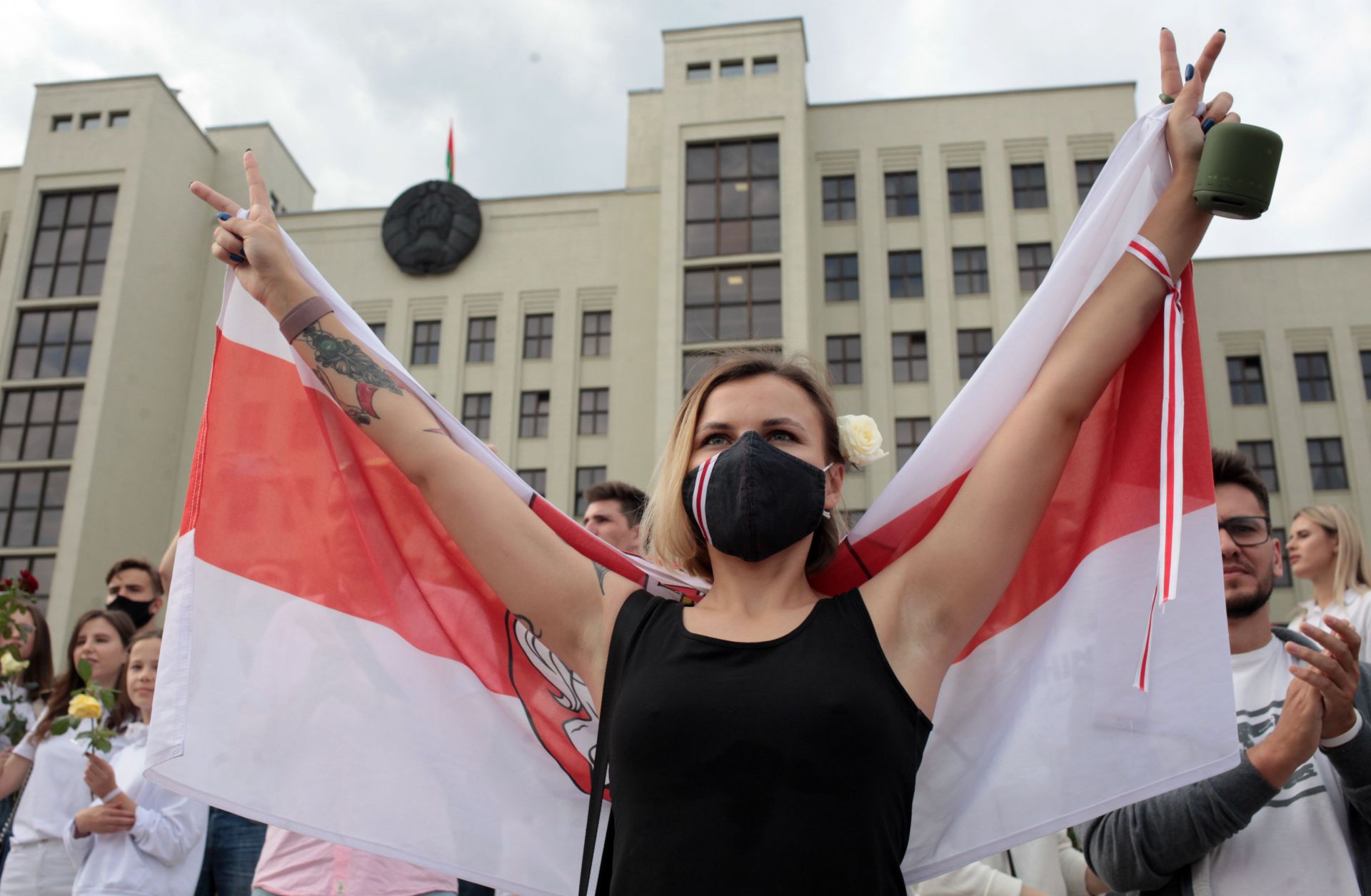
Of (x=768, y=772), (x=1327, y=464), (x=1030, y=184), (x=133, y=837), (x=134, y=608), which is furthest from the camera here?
(x=1030, y=184)

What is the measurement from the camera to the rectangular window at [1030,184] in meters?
30.0

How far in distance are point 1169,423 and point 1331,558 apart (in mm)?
4317

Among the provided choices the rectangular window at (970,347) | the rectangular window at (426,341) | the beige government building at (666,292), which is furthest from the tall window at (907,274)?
the rectangular window at (426,341)

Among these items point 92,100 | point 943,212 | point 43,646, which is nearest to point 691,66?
point 943,212

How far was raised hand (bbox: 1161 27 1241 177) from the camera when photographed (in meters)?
2.61

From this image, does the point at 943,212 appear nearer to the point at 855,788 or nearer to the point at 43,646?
the point at 43,646

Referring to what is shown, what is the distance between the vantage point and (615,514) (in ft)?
19.4

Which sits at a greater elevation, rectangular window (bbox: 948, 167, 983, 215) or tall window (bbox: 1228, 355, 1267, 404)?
rectangular window (bbox: 948, 167, 983, 215)

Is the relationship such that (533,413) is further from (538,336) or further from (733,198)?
(733,198)

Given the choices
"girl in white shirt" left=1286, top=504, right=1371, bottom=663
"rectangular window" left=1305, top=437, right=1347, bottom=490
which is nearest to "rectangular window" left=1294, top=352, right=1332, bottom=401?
"rectangular window" left=1305, top=437, right=1347, bottom=490

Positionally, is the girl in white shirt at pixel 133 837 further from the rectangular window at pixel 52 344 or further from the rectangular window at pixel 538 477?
the rectangular window at pixel 52 344

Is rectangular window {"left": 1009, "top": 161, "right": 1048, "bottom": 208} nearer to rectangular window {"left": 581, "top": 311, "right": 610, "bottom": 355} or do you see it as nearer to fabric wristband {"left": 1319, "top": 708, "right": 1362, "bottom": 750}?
rectangular window {"left": 581, "top": 311, "right": 610, "bottom": 355}

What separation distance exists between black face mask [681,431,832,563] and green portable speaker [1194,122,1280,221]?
107cm

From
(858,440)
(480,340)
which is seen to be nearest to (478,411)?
(480,340)
